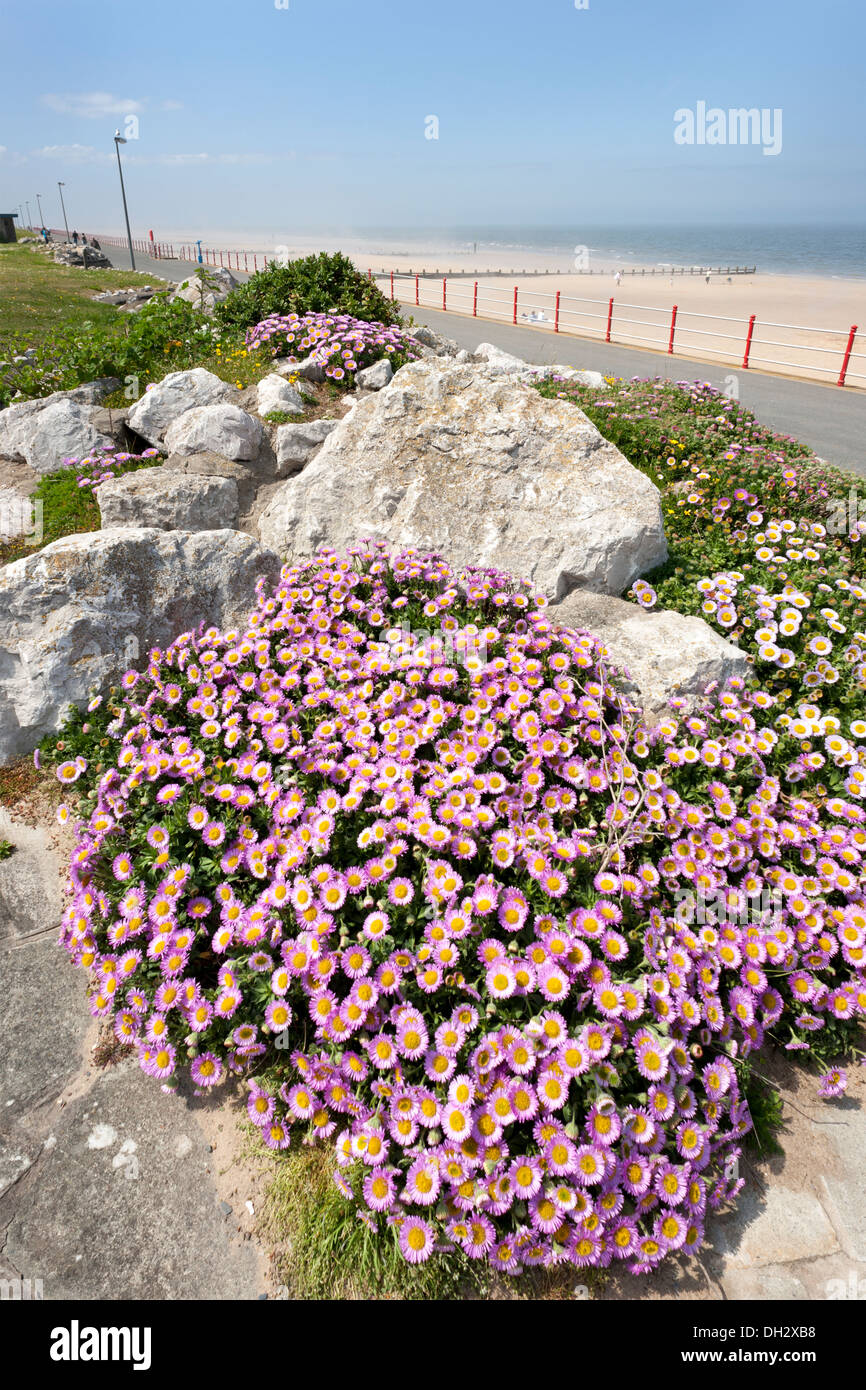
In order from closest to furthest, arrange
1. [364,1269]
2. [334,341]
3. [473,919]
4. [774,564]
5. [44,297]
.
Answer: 1. [364,1269]
2. [473,919]
3. [774,564]
4. [334,341]
5. [44,297]

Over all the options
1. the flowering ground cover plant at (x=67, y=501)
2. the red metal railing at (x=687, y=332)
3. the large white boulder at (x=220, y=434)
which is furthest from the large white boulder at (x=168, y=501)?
the red metal railing at (x=687, y=332)

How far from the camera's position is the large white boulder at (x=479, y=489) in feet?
15.0

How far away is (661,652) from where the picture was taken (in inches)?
153

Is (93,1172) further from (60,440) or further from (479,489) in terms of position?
(60,440)

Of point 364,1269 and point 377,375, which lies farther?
point 377,375

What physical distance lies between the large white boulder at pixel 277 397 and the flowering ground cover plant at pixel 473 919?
11.6 feet

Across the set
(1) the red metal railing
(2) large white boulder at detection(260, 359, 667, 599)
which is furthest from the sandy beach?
(2) large white boulder at detection(260, 359, 667, 599)

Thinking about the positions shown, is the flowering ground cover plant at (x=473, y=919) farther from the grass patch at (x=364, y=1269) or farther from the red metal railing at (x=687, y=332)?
the red metal railing at (x=687, y=332)

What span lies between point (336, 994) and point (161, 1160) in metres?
0.82

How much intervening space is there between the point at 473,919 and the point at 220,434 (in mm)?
4861

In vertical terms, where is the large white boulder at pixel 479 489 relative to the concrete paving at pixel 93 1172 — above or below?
above

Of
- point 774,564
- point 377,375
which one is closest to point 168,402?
point 377,375

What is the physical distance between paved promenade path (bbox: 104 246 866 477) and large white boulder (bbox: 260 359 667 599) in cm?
543
